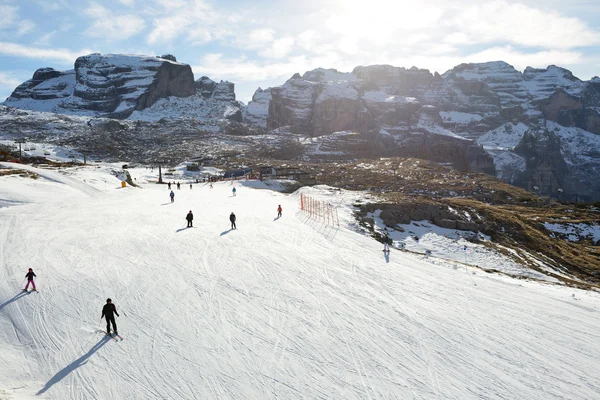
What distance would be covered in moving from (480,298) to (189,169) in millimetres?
81287

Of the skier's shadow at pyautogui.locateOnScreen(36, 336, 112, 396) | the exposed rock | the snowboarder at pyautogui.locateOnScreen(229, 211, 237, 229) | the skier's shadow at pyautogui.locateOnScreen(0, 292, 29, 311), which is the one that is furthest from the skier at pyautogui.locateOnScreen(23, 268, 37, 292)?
the exposed rock

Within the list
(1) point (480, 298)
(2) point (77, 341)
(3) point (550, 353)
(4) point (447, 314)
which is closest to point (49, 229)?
(2) point (77, 341)

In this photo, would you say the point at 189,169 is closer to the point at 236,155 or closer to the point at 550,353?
the point at 236,155

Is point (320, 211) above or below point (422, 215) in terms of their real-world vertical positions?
above

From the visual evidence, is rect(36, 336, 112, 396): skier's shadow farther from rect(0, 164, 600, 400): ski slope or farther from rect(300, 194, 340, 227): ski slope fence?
rect(300, 194, 340, 227): ski slope fence

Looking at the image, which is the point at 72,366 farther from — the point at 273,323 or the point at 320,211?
the point at 320,211

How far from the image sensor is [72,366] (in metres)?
11.0

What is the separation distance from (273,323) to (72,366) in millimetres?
Result: 6323

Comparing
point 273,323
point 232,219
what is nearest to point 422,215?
point 232,219

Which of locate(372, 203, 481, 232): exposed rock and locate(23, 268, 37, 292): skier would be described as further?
locate(372, 203, 481, 232): exposed rock

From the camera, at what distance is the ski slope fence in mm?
31312

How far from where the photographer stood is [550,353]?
1295 cm

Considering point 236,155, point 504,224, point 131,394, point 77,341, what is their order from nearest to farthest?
point 131,394 → point 77,341 → point 504,224 → point 236,155

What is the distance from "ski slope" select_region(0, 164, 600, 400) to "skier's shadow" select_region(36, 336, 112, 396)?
0.05 meters
